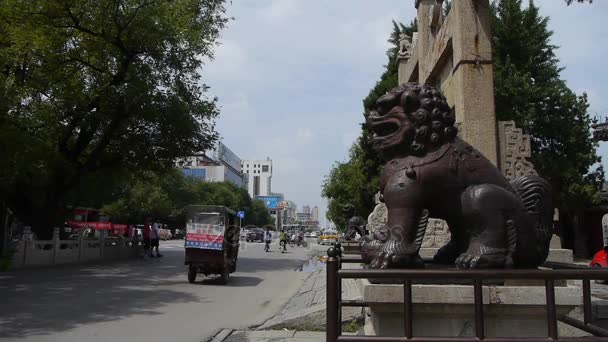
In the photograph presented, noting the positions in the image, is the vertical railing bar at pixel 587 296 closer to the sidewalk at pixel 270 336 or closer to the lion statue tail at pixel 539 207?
the lion statue tail at pixel 539 207

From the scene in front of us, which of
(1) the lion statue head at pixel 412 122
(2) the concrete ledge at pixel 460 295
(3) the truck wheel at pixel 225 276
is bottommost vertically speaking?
(3) the truck wheel at pixel 225 276

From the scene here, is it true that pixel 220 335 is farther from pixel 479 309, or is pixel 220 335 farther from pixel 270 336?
pixel 479 309

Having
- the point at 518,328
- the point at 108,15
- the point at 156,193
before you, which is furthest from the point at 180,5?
the point at 156,193

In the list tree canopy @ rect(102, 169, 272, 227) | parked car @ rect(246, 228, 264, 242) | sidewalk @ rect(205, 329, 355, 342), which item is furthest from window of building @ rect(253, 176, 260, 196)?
sidewalk @ rect(205, 329, 355, 342)

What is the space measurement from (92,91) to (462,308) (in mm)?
16403

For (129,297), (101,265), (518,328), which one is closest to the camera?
(518,328)

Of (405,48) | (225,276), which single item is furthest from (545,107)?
(225,276)

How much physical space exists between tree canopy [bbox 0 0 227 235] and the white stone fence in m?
1.32

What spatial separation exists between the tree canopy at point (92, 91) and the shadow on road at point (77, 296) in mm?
3830

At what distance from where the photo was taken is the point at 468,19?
5.58 meters

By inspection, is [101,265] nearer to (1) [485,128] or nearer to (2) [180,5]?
(2) [180,5]

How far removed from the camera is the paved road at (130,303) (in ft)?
23.4

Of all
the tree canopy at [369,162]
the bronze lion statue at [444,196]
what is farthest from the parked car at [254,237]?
the bronze lion statue at [444,196]

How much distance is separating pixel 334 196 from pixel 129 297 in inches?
1117
